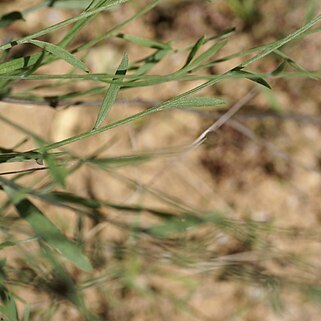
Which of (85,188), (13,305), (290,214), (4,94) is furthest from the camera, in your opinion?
(290,214)

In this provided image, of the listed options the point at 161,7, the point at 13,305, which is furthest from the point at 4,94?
the point at 161,7

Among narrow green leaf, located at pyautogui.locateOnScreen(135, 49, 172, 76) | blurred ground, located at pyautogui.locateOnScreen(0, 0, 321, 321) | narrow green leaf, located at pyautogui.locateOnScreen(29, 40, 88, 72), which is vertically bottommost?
blurred ground, located at pyautogui.locateOnScreen(0, 0, 321, 321)

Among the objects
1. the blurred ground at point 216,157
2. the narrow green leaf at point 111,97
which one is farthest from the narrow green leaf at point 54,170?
the blurred ground at point 216,157

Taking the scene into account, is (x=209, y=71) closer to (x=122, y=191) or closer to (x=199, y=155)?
(x=199, y=155)

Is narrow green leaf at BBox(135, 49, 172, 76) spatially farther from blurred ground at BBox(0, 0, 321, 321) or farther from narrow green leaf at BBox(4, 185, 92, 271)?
blurred ground at BBox(0, 0, 321, 321)

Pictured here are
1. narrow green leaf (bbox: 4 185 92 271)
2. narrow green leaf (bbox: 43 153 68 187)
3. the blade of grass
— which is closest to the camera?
the blade of grass

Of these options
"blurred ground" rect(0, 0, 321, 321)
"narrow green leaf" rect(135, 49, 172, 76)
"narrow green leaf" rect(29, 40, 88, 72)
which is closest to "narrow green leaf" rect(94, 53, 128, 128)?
"narrow green leaf" rect(29, 40, 88, 72)
